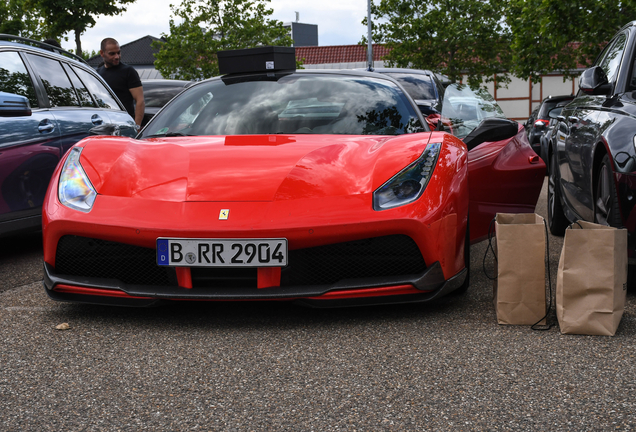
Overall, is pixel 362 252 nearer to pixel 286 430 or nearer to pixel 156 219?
pixel 156 219

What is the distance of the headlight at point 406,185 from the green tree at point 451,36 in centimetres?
2979

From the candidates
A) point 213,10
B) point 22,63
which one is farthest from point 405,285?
point 213,10

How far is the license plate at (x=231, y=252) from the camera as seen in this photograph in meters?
3.07

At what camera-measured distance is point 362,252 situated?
318 centimetres

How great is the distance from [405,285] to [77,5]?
18.9 metres

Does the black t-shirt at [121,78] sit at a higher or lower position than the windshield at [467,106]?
higher

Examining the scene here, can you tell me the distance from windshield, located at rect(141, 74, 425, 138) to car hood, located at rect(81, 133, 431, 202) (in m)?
0.28

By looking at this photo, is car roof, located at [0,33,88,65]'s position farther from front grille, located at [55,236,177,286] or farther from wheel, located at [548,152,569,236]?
wheel, located at [548,152,569,236]

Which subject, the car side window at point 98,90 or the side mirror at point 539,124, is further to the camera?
the side mirror at point 539,124

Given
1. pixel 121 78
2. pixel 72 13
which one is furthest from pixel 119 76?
pixel 72 13

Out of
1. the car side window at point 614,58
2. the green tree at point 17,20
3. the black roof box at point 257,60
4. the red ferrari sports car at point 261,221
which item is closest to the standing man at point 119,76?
the black roof box at point 257,60

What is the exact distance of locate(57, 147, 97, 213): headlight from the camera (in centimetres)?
334

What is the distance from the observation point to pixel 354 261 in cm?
319

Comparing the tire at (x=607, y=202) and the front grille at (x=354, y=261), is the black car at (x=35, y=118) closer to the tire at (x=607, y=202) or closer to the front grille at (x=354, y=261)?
the front grille at (x=354, y=261)
